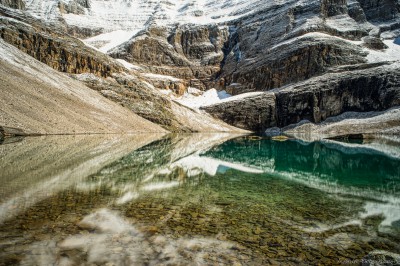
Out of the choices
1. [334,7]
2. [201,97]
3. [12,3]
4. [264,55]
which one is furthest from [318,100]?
[12,3]

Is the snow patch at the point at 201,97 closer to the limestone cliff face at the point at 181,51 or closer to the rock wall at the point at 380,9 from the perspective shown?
the limestone cliff face at the point at 181,51

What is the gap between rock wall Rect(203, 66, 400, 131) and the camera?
99.9m

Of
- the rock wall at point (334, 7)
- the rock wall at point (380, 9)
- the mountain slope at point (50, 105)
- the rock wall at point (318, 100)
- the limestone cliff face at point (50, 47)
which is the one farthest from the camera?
the rock wall at point (380, 9)

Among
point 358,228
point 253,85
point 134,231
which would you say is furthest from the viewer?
point 253,85

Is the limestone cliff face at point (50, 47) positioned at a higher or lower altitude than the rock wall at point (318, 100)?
higher

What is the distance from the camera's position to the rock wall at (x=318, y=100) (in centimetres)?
9994

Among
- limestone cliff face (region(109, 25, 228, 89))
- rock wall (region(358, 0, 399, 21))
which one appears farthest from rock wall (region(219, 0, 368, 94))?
rock wall (region(358, 0, 399, 21))

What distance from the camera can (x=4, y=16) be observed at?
90562 millimetres

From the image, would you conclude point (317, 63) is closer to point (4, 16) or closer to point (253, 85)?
point (253, 85)

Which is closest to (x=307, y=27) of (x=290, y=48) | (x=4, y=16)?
(x=290, y=48)

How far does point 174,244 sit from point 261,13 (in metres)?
184

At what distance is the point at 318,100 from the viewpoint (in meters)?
111

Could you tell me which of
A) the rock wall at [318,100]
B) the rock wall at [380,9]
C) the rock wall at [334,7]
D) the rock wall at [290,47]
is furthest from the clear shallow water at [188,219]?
the rock wall at [380,9]

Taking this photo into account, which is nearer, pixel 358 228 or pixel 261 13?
pixel 358 228
